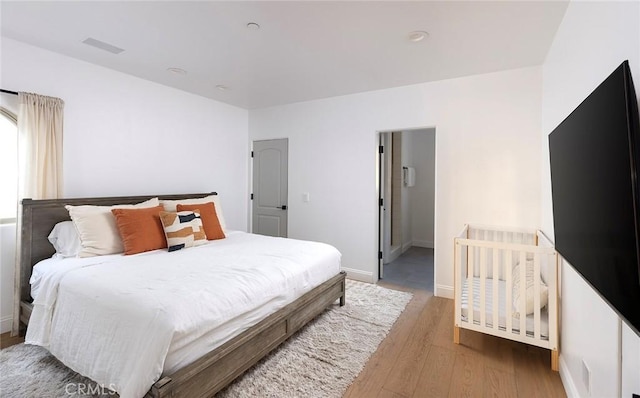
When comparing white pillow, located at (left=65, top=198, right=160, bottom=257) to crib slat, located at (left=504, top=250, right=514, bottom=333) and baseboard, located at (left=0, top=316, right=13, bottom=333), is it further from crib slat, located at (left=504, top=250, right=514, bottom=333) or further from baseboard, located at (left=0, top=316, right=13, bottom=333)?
crib slat, located at (left=504, top=250, right=514, bottom=333)

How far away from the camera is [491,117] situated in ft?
10.4

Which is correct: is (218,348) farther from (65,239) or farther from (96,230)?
(65,239)

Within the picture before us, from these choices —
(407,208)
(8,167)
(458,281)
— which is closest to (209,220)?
(8,167)

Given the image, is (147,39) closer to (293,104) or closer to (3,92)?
(3,92)

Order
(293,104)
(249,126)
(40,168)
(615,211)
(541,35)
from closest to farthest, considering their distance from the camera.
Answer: (615,211) → (541,35) → (40,168) → (293,104) → (249,126)

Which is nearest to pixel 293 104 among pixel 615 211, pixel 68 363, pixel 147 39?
pixel 147 39

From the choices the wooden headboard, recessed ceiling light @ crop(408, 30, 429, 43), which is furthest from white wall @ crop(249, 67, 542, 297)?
the wooden headboard

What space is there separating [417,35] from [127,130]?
3187mm

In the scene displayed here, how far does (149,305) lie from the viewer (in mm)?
1584

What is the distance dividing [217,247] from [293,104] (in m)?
2.56

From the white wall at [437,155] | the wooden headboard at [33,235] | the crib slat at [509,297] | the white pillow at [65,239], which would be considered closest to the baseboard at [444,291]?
the white wall at [437,155]

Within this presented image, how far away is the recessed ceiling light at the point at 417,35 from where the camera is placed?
7.68 ft

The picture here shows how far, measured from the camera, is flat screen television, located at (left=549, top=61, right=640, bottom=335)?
0.78m

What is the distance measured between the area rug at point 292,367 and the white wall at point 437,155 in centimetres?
142
